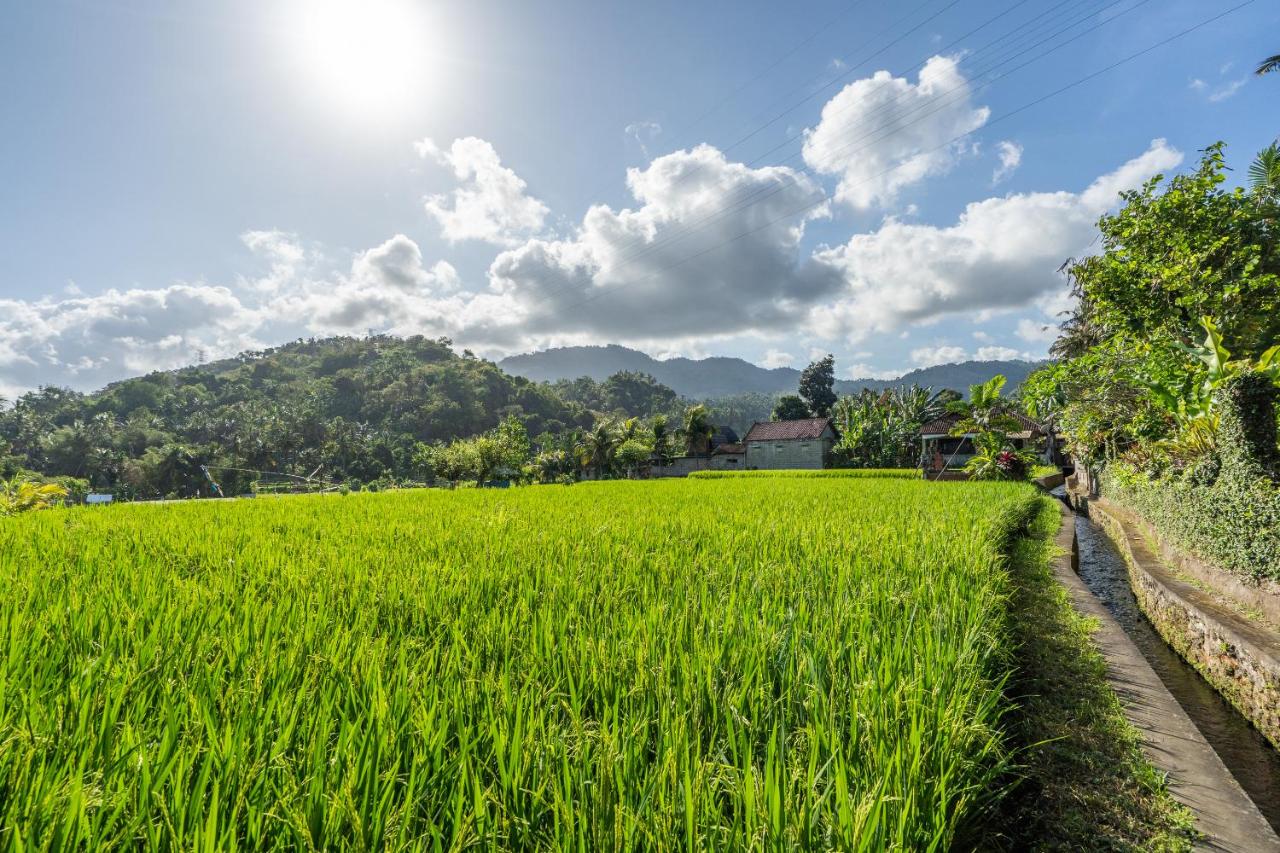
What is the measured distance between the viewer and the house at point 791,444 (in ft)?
122

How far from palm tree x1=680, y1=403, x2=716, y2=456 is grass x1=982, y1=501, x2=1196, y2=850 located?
131 feet

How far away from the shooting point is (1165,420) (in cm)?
912

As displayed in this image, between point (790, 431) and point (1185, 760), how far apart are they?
37818mm

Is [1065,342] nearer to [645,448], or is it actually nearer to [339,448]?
[645,448]

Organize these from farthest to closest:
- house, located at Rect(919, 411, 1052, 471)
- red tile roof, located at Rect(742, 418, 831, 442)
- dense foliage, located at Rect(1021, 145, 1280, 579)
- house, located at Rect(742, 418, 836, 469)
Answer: red tile roof, located at Rect(742, 418, 831, 442) → house, located at Rect(742, 418, 836, 469) → house, located at Rect(919, 411, 1052, 471) → dense foliage, located at Rect(1021, 145, 1280, 579)

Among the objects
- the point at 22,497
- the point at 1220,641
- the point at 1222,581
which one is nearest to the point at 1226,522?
the point at 1222,581

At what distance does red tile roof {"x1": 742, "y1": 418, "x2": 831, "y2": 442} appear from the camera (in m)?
37.7

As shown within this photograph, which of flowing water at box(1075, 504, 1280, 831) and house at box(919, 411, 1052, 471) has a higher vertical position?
house at box(919, 411, 1052, 471)

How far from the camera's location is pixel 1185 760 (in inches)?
91.5

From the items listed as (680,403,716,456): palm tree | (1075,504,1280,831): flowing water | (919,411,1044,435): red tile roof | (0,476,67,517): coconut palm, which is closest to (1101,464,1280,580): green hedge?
(1075,504,1280,831): flowing water

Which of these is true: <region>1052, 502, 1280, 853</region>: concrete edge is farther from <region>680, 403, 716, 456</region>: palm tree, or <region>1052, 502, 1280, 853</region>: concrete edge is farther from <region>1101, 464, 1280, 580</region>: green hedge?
<region>680, 403, 716, 456</region>: palm tree

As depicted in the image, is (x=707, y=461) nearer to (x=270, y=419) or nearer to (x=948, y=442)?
(x=948, y=442)

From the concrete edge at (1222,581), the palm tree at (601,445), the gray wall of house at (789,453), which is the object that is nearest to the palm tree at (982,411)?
the concrete edge at (1222,581)

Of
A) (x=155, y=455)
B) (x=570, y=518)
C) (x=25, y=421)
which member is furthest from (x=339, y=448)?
(x=570, y=518)
